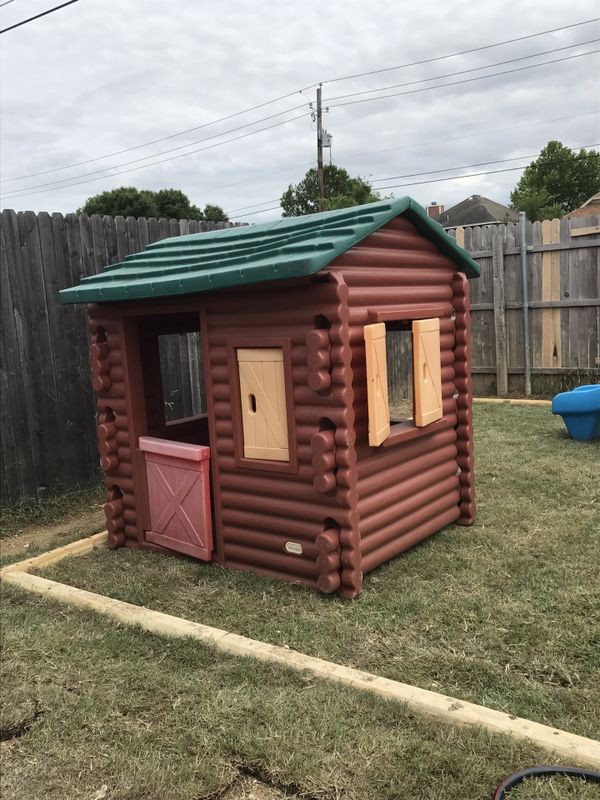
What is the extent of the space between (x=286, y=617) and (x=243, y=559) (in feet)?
2.75

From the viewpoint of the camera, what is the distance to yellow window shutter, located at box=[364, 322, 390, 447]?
165 inches

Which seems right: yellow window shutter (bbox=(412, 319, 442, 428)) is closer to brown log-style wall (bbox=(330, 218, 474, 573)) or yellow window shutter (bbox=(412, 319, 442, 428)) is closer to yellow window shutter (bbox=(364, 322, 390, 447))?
brown log-style wall (bbox=(330, 218, 474, 573))

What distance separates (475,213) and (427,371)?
50655 millimetres

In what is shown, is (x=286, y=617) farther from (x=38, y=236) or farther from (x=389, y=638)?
(x=38, y=236)

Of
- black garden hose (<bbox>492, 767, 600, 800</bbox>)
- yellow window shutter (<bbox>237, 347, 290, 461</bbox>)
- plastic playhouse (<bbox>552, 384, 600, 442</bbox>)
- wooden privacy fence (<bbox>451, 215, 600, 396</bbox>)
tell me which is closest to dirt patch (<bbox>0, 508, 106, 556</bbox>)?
yellow window shutter (<bbox>237, 347, 290, 461</bbox>)

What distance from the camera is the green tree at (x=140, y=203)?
48750 mm

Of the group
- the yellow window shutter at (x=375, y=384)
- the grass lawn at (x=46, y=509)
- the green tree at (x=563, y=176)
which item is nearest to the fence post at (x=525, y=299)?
the grass lawn at (x=46, y=509)

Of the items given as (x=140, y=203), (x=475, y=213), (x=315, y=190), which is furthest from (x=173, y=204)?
(x=475, y=213)

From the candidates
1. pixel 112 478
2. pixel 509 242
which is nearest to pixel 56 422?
pixel 112 478

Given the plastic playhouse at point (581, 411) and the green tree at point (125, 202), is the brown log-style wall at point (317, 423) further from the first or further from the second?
the green tree at point (125, 202)

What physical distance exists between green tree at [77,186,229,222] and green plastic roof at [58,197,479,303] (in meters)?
44.4

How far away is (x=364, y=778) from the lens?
101 inches

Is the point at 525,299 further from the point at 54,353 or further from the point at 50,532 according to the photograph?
the point at 50,532

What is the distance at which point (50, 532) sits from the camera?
6.09 m
